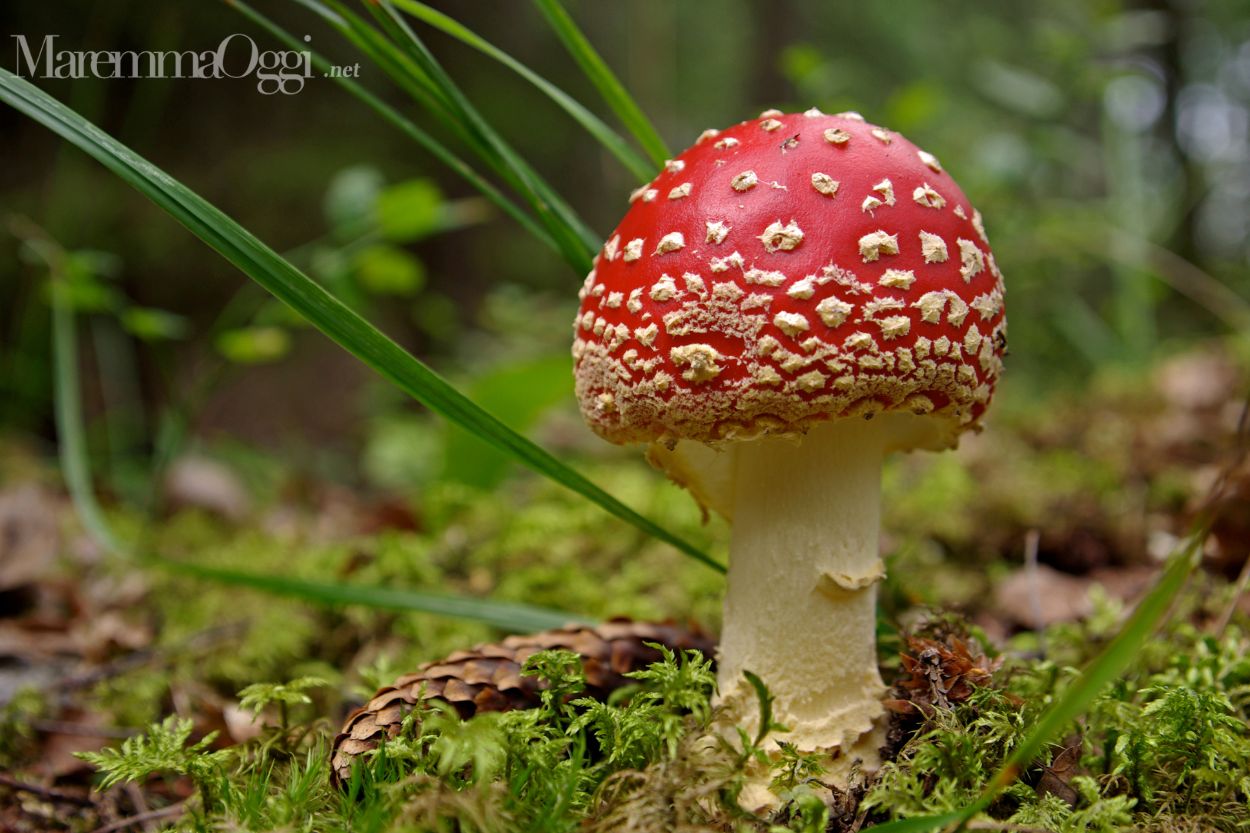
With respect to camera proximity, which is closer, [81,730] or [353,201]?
[81,730]

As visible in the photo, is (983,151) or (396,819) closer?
(396,819)

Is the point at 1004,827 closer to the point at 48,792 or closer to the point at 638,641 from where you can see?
the point at 638,641

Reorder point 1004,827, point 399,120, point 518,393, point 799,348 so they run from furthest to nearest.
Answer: point 518,393 → point 399,120 → point 799,348 → point 1004,827

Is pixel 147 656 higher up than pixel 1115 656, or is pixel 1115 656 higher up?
pixel 1115 656

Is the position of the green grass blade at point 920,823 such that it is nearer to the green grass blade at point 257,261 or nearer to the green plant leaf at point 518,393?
the green grass blade at point 257,261

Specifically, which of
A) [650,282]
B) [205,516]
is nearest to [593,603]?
[650,282]

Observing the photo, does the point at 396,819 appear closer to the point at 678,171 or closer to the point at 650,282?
the point at 650,282

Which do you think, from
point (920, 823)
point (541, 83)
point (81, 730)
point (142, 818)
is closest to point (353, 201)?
point (541, 83)
